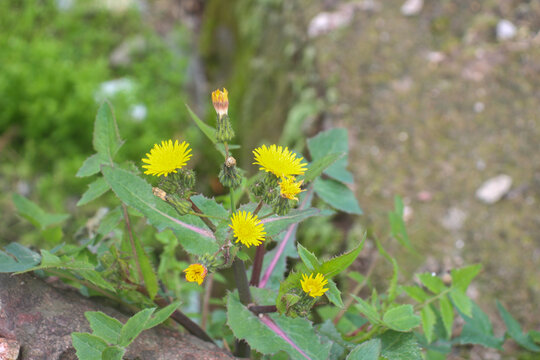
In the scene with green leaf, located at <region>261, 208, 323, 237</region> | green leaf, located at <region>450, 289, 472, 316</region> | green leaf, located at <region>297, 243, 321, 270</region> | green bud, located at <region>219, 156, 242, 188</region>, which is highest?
green bud, located at <region>219, 156, 242, 188</region>

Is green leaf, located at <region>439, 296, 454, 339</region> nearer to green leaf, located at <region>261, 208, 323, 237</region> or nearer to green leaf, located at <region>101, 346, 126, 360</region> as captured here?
green leaf, located at <region>261, 208, 323, 237</region>

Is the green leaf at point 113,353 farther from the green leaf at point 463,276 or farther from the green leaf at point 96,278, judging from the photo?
the green leaf at point 463,276

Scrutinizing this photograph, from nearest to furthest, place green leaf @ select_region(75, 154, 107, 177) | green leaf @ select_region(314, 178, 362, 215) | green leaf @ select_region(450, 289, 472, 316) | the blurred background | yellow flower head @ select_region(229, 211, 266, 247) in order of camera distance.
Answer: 1. yellow flower head @ select_region(229, 211, 266, 247)
2. green leaf @ select_region(75, 154, 107, 177)
3. green leaf @ select_region(450, 289, 472, 316)
4. green leaf @ select_region(314, 178, 362, 215)
5. the blurred background

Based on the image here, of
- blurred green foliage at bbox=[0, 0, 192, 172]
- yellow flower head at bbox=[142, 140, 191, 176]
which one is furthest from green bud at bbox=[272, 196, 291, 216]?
blurred green foliage at bbox=[0, 0, 192, 172]

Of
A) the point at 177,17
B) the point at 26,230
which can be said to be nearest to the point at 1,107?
the point at 26,230

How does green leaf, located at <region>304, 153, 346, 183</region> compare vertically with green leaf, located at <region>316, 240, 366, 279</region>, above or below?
above

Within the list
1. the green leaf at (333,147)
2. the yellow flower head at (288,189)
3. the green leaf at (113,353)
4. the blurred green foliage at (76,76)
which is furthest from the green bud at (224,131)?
the blurred green foliage at (76,76)

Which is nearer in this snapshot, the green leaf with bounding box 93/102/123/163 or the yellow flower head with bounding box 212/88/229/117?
the yellow flower head with bounding box 212/88/229/117

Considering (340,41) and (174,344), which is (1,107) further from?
(174,344)
